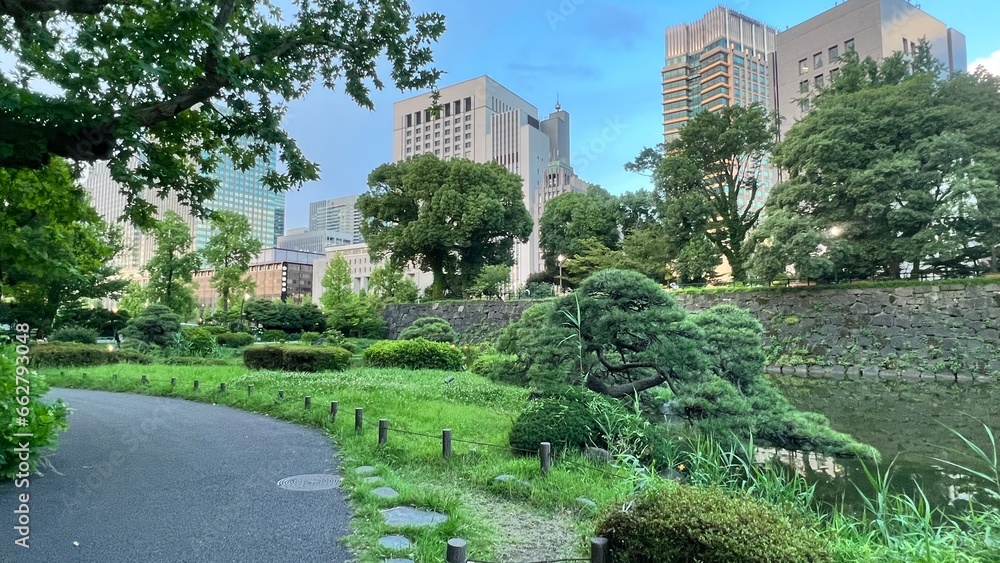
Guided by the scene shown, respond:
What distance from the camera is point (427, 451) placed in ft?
16.6

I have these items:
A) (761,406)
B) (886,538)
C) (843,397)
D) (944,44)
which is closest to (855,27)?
(944,44)

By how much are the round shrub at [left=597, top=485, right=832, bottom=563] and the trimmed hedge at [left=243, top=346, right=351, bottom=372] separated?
1088 cm

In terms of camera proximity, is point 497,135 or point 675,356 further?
point 497,135

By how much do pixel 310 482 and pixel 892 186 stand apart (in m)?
17.5

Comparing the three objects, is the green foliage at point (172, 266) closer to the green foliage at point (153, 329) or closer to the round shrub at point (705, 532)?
the green foliage at point (153, 329)

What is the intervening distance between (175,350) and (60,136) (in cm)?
1460

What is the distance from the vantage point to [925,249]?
1450 centimetres

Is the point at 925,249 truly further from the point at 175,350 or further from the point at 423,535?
the point at 175,350

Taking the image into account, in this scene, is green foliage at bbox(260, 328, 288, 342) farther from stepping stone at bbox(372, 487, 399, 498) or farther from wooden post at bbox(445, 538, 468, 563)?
wooden post at bbox(445, 538, 468, 563)

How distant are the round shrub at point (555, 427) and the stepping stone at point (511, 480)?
66 cm

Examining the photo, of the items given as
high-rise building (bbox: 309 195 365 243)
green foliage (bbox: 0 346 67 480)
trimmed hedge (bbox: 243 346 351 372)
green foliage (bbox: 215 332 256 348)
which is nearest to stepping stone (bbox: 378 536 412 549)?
green foliage (bbox: 0 346 67 480)

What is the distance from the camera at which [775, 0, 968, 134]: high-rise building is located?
92.9 ft

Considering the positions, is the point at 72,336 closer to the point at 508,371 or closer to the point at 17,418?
the point at 508,371

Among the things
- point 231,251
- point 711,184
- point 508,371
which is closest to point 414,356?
point 508,371
